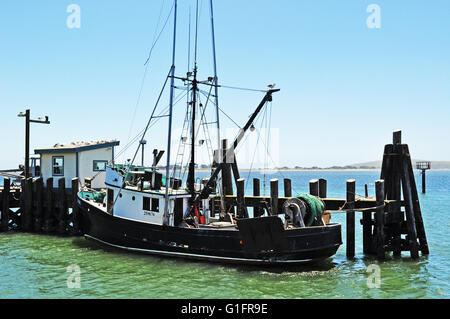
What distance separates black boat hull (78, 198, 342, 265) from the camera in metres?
14.7

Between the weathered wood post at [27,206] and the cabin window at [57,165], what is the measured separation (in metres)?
1.44

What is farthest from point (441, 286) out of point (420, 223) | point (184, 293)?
point (184, 293)

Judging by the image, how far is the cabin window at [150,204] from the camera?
1698 cm

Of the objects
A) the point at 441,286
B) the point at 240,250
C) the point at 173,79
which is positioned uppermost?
the point at 173,79

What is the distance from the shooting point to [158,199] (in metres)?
16.9

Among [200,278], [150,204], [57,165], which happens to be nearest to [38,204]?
[57,165]

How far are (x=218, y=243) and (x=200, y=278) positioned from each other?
72.8 inches

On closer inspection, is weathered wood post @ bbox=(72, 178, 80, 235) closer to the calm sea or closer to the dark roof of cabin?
the dark roof of cabin

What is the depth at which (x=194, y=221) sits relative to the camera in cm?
1688

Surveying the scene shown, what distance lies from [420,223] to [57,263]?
15.1m

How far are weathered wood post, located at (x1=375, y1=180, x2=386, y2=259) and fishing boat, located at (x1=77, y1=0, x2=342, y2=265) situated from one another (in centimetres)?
192

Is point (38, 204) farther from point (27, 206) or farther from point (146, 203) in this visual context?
point (146, 203)

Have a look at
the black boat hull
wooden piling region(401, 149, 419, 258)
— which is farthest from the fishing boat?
wooden piling region(401, 149, 419, 258)
